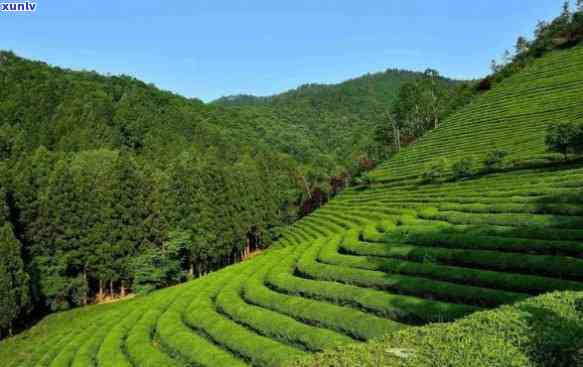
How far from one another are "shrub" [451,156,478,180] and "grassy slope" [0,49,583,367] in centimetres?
665

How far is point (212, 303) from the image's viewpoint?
23.7 metres

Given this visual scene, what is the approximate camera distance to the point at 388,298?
1669 centimetres

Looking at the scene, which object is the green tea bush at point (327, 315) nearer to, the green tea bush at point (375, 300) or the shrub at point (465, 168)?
the green tea bush at point (375, 300)

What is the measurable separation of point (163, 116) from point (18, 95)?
30.9 m

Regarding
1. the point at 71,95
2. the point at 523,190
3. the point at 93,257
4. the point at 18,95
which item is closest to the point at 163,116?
the point at 71,95

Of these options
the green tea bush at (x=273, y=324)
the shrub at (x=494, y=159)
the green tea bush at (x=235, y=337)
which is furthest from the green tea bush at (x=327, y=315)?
the shrub at (x=494, y=159)

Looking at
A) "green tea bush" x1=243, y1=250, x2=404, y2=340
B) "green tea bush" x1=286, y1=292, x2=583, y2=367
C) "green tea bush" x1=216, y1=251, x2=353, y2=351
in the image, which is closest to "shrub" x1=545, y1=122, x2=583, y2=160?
"green tea bush" x1=216, y1=251, x2=353, y2=351

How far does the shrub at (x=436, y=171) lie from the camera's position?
44.8 m

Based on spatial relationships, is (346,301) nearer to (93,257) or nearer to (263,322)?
(263,322)

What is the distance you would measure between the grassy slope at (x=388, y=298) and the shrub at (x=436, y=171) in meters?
9.53

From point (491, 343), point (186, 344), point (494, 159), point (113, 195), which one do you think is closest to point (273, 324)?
point (186, 344)

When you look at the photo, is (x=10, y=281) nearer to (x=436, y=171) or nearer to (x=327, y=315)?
(x=327, y=315)

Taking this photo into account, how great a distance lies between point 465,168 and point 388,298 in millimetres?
29074

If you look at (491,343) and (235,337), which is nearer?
Answer: (491,343)
